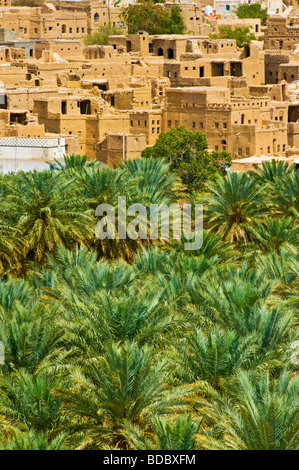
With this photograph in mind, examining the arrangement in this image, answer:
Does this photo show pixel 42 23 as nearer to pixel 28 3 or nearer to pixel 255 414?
pixel 28 3

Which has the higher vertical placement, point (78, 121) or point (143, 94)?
point (143, 94)

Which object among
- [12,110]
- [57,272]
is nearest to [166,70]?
[12,110]

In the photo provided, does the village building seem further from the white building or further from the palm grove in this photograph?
the palm grove

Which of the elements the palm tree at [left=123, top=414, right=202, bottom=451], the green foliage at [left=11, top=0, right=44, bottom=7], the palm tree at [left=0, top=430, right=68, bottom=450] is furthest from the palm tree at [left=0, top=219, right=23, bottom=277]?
the green foliage at [left=11, top=0, right=44, bottom=7]

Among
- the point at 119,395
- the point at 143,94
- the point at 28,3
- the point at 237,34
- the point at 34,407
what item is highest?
the point at 28,3

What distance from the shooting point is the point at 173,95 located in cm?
4553

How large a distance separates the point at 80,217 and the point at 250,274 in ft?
15.9

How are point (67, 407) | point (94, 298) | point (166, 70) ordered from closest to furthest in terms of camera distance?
point (67, 407), point (94, 298), point (166, 70)

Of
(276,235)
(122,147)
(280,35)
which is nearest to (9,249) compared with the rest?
(276,235)

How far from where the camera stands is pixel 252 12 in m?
86.7

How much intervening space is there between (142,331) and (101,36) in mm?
55124

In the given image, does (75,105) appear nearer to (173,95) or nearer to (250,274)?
(173,95)

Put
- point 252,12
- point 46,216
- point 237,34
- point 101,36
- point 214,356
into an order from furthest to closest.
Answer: point 252,12 < point 237,34 < point 101,36 < point 46,216 < point 214,356

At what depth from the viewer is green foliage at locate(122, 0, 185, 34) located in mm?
74812
